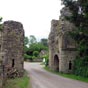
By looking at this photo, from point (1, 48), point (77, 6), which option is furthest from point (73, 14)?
point (1, 48)

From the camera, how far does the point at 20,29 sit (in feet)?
103

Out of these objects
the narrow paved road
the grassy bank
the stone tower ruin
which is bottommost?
the narrow paved road

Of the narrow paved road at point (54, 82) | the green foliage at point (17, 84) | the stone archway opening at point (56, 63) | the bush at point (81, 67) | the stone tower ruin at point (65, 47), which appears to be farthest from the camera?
the stone archway opening at point (56, 63)

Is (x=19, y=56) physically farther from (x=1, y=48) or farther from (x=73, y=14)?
(x=73, y=14)

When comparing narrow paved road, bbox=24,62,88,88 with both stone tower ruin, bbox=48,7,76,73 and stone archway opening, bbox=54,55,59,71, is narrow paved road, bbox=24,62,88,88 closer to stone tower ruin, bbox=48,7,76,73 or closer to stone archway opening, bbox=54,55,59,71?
stone tower ruin, bbox=48,7,76,73

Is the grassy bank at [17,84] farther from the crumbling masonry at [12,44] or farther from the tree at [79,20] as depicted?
the tree at [79,20]

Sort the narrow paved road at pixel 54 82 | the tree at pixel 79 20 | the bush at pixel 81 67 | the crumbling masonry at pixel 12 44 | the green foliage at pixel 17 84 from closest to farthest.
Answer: the green foliage at pixel 17 84, the narrow paved road at pixel 54 82, the tree at pixel 79 20, the crumbling masonry at pixel 12 44, the bush at pixel 81 67

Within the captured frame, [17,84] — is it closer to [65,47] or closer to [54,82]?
[54,82]

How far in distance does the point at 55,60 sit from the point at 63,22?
7555 millimetres

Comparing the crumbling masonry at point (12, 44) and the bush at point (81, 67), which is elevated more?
the crumbling masonry at point (12, 44)

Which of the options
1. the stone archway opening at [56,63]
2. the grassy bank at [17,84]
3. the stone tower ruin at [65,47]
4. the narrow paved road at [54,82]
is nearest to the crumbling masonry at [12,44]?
the narrow paved road at [54,82]

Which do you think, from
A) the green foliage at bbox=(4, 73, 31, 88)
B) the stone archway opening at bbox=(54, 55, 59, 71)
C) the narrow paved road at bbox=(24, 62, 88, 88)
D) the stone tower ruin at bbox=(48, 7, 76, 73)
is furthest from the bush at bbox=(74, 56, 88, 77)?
the green foliage at bbox=(4, 73, 31, 88)

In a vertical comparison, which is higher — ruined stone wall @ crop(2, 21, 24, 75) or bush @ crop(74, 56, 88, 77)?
ruined stone wall @ crop(2, 21, 24, 75)

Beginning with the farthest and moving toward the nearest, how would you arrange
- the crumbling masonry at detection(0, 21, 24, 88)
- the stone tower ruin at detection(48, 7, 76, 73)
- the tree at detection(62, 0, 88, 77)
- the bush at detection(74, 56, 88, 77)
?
the stone tower ruin at detection(48, 7, 76, 73) → the bush at detection(74, 56, 88, 77) → the crumbling masonry at detection(0, 21, 24, 88) → the tree at detection(62, 0, 88, 77)
